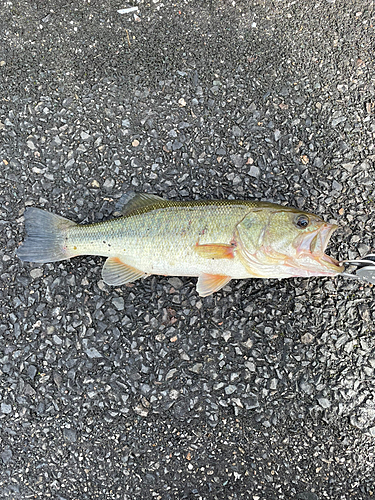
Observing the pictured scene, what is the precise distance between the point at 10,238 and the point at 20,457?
2097 millimetres

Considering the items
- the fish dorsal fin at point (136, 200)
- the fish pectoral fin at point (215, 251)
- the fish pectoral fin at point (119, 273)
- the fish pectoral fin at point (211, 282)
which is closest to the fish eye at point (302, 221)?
the fish pectoral fin at point (215, 251)

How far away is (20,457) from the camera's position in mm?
3436

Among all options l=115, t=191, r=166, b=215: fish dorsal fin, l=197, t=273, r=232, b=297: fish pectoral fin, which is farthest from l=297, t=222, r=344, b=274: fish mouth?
l=115, t=191, r=166, b=215: fish dorsal fin

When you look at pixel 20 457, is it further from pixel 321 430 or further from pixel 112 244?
pixel 321 430

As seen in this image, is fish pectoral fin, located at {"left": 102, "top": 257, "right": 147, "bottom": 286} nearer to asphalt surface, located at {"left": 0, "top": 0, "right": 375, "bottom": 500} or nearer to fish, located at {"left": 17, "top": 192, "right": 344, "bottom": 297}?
fish, located at {"left": 17, "top": 192, "right": 344, "bottom": 297}

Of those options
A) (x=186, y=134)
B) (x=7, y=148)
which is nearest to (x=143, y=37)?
(x=186, y=134)

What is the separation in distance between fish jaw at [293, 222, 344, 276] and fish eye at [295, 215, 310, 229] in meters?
0.09

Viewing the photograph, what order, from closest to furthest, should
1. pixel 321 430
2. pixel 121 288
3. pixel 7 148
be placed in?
pixel 321 430
pixel 121 288
pixel 7 148

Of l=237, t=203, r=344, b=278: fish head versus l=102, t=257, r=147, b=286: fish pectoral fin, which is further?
l=102, t=257, r=147, b=286: fish pectoral fin

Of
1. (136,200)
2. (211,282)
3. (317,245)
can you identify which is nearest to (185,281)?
(211,282)

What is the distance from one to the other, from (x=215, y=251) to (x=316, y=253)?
2.70 ft

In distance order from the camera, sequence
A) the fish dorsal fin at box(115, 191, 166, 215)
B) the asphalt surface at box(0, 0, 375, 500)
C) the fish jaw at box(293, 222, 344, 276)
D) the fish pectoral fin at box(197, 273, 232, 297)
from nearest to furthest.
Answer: the fish jaw at box(293, 222, 344, 276)
the fish pectoral fin at box(197, 273, 232, 297)
the asphalt surface at box(0, 0, 375, 500)
the fish dorsal fin at box(115, 191, 166, 215)

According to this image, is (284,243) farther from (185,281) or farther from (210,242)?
(185,281)

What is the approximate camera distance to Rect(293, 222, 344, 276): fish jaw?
2.96 metres
